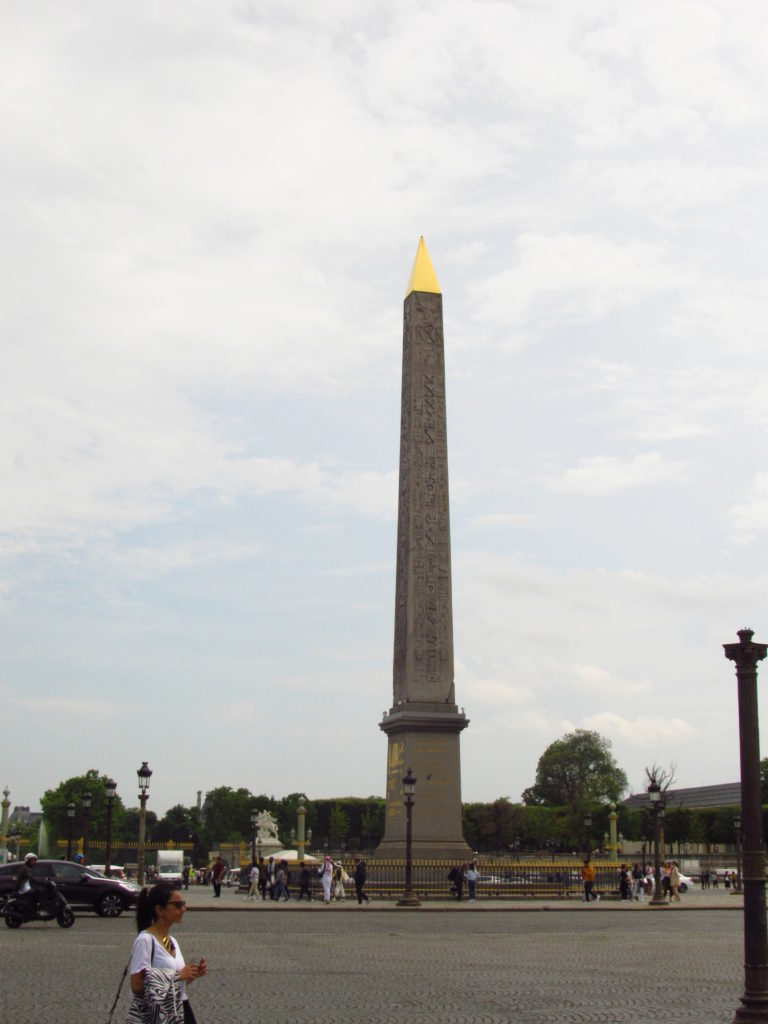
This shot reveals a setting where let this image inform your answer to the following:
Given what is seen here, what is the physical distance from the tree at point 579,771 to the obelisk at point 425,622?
7758cm

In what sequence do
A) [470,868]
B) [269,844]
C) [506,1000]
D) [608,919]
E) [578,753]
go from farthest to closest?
[578,753]
[269,844]
[470,868]
[608,919]
[506,1000]

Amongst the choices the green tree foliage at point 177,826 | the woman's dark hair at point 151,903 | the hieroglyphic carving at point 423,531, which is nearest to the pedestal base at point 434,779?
the hieroglyphic carving at point 423,531

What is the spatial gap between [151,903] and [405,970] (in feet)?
33.0

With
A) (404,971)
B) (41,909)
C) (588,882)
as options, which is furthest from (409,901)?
(404,971)

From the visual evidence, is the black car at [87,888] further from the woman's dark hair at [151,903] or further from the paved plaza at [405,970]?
the woman's dark hair at [151,903]

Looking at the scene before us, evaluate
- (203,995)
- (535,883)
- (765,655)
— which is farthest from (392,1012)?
(535,883)

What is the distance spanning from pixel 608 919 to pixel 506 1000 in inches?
651

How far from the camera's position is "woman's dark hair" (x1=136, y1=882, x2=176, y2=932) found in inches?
233

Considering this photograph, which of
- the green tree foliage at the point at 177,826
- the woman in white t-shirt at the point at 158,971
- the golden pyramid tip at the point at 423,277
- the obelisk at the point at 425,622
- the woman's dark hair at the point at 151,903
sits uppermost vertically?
the golden pyramid tip at the point at 423,277

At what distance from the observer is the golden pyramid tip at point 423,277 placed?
37250 mm

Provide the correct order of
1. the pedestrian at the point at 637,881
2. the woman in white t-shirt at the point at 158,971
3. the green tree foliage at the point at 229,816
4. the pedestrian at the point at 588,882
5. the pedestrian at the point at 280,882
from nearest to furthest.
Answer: the woman in white t-shirt at the point at 158,971
the pedestrian at the point at 588,882
the pedestrian at the point at 280,882
the pedestrian at the point at 637,881
the green tree foliage at the point at 229,816

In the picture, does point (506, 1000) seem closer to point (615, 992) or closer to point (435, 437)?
point (615, 992)

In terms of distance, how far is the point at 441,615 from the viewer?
34.6 m

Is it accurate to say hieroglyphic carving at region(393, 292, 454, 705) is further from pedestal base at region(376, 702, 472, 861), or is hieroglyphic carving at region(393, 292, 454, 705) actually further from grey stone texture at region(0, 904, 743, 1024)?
grey stone texture at region(0, 904, 743, 1024)
